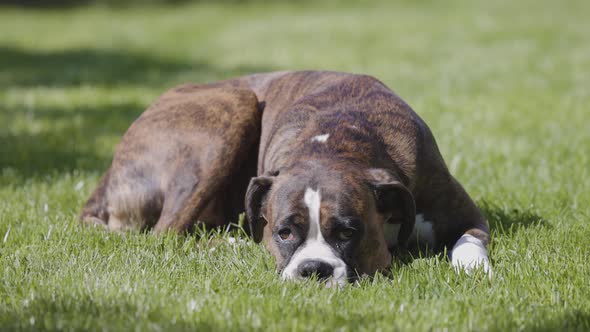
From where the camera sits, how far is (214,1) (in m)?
25.5

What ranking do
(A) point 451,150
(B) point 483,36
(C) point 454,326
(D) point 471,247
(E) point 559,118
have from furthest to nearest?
(B) point 483,36 → (E) point 559,118 → (A) point 451,150 → (D) point 471,247 → (C) point 454,326

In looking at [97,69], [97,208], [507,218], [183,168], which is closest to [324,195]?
[183,168]

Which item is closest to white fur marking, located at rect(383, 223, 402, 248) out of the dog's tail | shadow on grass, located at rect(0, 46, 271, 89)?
the dog's tail

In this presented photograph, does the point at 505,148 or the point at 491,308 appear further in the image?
the point at 505,148

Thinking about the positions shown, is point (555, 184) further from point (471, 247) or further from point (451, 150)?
point (471, 247)

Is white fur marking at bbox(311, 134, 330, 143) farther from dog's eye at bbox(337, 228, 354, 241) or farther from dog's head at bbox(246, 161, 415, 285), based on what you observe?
dog's eye at bbox(337, 228, 354, 241)

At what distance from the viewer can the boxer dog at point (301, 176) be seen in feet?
12.3

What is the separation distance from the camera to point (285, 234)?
12.6 ft

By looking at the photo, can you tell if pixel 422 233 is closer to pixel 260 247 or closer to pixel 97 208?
pixel 260 247

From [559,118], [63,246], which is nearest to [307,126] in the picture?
[63,246]

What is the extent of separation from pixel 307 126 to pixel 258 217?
0.60 metres

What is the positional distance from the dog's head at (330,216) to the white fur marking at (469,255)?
0.95 feet

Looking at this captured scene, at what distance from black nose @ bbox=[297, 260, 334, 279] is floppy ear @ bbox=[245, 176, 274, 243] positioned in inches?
22.2

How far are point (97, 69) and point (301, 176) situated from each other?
9087mm
